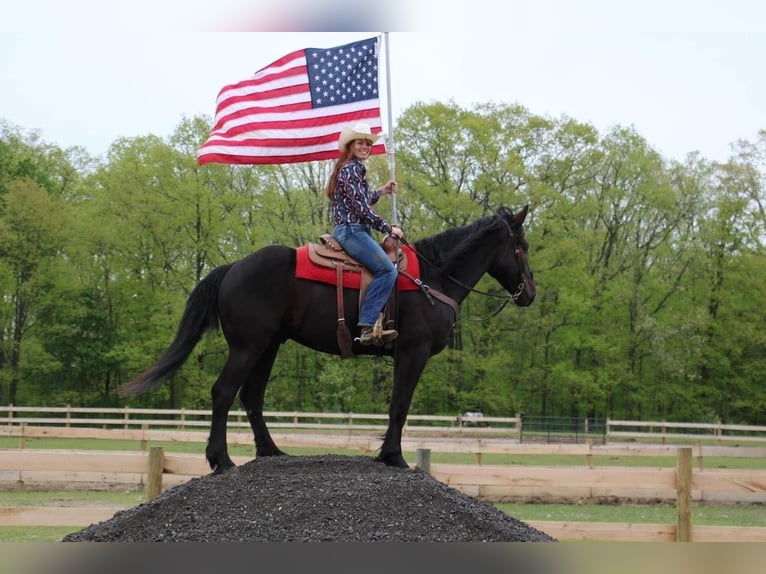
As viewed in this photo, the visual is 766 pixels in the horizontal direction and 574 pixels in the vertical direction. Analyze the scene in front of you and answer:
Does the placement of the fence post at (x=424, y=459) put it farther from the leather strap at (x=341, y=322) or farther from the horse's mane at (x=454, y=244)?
the horse's mane at (x=454, y=244)

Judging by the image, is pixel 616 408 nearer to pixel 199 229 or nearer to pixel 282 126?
pixel 199 229

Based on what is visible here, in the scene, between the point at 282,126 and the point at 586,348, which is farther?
the point at 586,348

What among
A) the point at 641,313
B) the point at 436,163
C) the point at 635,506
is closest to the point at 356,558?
the point at 635,506

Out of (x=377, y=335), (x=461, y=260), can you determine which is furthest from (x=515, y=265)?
(x=377, y=335)

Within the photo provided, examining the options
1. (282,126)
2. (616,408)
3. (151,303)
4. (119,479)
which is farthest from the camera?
(616,408)

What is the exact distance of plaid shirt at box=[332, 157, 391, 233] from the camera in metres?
6.70

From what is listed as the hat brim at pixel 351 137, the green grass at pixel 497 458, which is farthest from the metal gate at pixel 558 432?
the hat brim at pixel 351 137

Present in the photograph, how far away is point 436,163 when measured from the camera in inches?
1291

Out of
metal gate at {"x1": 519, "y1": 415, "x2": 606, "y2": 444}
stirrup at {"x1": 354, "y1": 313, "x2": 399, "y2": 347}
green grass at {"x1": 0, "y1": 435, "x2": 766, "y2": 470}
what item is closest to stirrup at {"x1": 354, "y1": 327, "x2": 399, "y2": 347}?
stirrup at {"x1": 354, "y1": 313, "x2": 399, "y2": 347}

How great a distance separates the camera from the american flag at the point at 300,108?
25.2 ft

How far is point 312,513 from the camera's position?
5.76m

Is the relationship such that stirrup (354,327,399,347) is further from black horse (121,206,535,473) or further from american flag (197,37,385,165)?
american flag (197,37,385,165)

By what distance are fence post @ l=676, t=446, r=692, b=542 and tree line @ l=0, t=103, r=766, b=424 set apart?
2308 centimetres

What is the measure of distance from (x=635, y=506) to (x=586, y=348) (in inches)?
808
